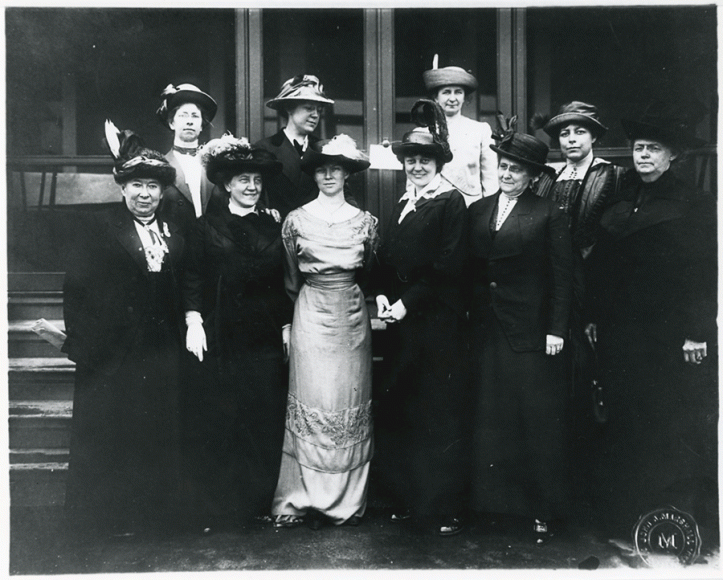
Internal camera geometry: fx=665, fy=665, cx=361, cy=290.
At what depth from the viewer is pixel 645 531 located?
12.0 ft

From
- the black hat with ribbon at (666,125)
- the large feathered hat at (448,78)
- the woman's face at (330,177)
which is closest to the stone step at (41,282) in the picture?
the woman's face at (330,177)

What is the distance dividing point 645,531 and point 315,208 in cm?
255

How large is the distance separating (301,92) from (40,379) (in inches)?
94.1

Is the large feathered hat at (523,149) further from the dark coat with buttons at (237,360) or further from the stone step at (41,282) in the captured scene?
the stone step at (41,282)

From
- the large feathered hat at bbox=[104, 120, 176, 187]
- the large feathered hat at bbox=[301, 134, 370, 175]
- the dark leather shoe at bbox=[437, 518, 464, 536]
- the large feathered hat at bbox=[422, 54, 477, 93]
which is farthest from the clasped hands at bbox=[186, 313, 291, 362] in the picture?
the large feathered hat at bbox=[422, 54, 477, 93]

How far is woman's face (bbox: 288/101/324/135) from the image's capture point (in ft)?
13.3

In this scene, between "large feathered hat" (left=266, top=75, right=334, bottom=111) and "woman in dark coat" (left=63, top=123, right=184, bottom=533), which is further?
"large feathered hat" (left=266, top=75, right=334, bottom=111)

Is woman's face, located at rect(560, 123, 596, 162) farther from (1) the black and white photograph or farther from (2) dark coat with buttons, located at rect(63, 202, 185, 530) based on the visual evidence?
(2) dark coat with buttons, located at rect(63, 202, 185, 530)

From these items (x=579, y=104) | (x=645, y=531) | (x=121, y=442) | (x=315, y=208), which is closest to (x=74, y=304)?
(x=121, y=442)

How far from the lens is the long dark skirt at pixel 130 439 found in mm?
3680

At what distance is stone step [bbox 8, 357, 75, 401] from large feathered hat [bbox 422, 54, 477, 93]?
112 inches

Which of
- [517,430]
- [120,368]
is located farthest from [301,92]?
[517,430]

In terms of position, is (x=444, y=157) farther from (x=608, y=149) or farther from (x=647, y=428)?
(x=647, y=428)

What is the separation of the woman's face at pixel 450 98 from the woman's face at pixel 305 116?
2.51 ft
